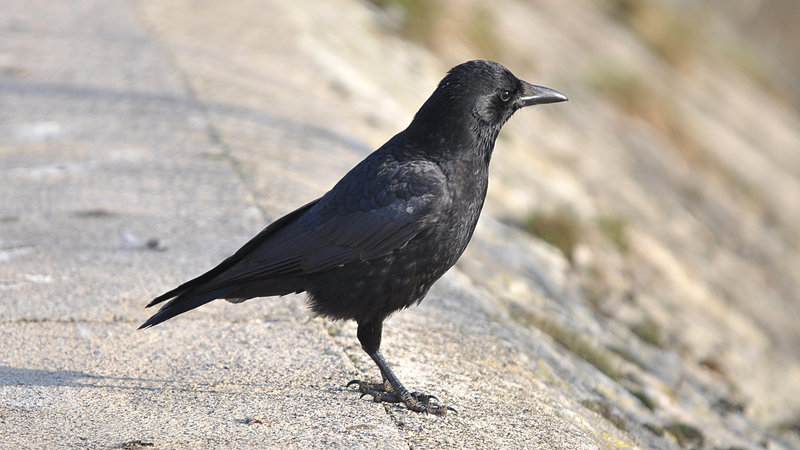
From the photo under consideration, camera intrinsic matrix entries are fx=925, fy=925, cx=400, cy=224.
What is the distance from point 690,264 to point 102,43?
5444mm

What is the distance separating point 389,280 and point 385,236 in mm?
166

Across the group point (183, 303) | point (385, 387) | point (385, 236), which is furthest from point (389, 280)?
point (183, 303)

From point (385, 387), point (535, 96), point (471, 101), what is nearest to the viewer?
point (385, 387)

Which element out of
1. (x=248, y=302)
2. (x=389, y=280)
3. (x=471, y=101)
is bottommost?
(x=248, y=302)

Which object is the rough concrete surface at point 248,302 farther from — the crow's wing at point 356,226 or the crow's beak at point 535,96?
the crow's beak at point 535,96

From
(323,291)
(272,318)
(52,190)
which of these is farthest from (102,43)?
(323,291)

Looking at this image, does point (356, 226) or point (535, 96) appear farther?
point (535, 96)

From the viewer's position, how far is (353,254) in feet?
11.5

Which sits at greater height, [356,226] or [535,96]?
[535,96]

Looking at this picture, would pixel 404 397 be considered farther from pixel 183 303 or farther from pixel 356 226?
pixel 183 303

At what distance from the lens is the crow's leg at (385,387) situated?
335 cm

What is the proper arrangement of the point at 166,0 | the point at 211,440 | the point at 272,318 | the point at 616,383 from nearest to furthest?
the point at 211,440
the point at 272,318
the point at 616,383
the point at 166,0

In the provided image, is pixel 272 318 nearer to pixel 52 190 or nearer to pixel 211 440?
pixel 211 440

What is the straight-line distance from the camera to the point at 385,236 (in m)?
3.47
